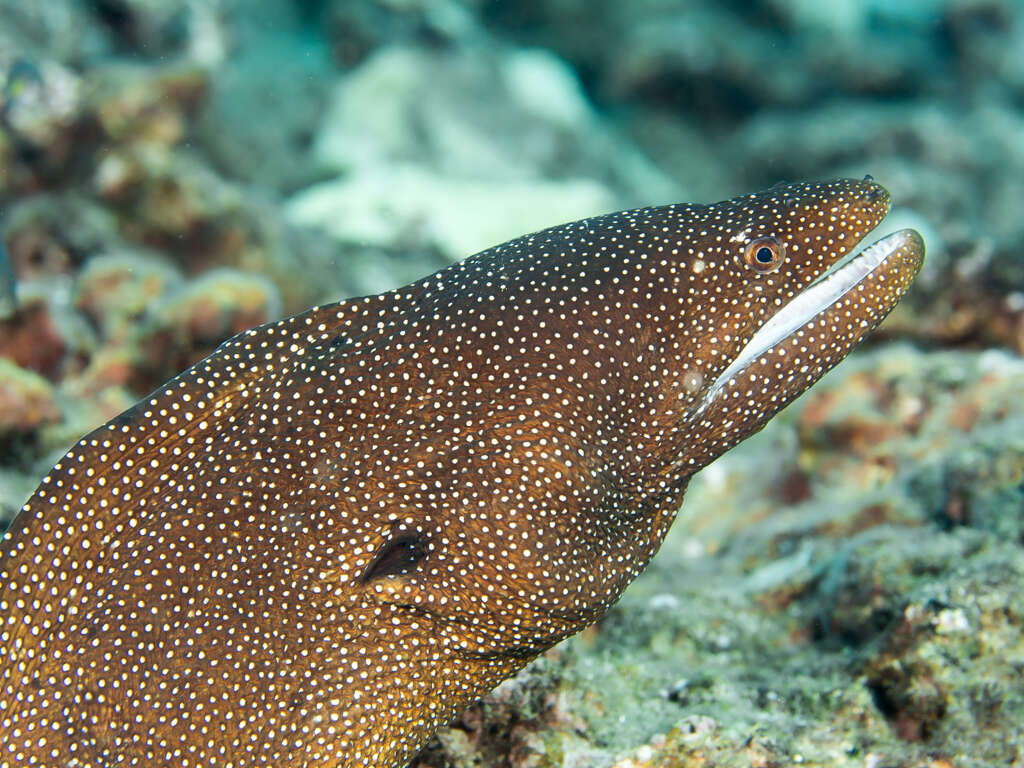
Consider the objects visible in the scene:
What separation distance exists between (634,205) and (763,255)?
9.72 m

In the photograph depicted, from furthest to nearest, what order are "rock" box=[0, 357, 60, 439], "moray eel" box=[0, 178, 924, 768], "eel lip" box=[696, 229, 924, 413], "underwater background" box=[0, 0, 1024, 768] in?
"rock" box=[0, 357, 60, 439] < "underwater background" box=[0, 0, 1024, 768] < "eel lip" box=[696, 229, 924, 413] < "moray eel" box=[0, 178, 924, 768]

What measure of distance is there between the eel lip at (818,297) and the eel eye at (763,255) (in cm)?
15

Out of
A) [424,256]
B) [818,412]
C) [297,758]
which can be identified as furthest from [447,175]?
[297,758]

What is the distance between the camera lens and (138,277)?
5.85 m

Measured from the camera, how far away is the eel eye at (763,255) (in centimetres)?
275

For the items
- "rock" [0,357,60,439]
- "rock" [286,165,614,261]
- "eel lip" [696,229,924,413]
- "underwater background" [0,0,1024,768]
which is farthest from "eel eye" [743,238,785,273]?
"rock" [286,165,614,261]

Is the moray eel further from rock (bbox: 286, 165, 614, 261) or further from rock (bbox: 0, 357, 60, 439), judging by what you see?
rock (bbox: 286, 165, 614, 261)

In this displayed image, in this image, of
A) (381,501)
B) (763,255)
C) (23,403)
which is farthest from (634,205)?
(381,501)

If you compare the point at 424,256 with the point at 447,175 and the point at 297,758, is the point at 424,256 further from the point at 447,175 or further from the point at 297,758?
the point at 297,758

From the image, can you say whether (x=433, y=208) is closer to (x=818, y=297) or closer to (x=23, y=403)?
(x=23, y=403)

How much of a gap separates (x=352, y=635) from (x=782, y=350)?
1.74m

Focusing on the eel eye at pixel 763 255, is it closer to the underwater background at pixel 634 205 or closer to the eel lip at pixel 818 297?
the eel lip at pixel 818 297

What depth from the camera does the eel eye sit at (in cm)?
275

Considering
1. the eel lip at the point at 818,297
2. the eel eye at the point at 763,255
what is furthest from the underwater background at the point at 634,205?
the eel eye at the point at 763,255
